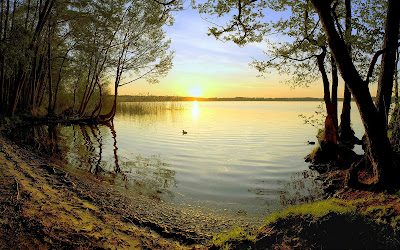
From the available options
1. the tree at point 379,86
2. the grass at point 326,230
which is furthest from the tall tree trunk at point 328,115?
the grass at point 326,230

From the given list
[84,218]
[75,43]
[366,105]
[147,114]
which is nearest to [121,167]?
[84,218]

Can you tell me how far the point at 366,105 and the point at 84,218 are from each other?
6965 millimetres

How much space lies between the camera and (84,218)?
4.97 metres

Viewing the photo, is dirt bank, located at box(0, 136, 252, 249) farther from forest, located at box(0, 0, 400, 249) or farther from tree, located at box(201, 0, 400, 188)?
tree, located at box(201, 0, 400, 188)

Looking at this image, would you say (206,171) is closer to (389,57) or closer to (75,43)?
(389,57)

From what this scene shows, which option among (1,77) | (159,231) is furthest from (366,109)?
(1,77)

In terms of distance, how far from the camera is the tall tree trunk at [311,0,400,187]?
570 cm

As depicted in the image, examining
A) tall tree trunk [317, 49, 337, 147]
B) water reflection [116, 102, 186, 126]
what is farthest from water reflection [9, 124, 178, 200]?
water reflection [116, 102, 186, 126]

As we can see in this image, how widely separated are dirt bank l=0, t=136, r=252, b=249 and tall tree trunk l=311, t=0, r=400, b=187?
386cm

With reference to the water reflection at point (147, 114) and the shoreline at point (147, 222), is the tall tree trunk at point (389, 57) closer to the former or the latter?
the shoreline at point (147, 222)

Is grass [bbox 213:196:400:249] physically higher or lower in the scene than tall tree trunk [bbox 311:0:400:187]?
lower

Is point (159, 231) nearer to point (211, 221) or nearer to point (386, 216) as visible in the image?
point (211, 221)

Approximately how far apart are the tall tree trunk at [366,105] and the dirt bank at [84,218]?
3858 mm

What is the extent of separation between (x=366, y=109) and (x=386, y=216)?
2.87m
